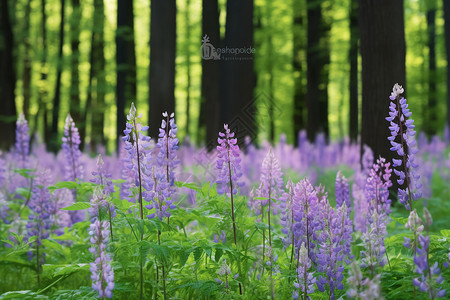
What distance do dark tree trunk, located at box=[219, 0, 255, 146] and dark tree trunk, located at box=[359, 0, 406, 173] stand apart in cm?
143

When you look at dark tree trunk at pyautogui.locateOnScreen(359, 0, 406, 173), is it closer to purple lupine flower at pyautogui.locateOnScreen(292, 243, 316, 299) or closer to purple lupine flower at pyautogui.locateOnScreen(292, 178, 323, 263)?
purple lupine flower at pyautogui.locateOnScreen(292, 178, 323, 263)

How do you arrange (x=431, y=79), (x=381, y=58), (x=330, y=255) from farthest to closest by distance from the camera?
(x=431, y=79) < (x=381, y=58) < (x=330, y=255)

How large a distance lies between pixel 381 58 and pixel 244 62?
165 cm

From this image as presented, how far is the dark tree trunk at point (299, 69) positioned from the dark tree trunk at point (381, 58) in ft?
35.5

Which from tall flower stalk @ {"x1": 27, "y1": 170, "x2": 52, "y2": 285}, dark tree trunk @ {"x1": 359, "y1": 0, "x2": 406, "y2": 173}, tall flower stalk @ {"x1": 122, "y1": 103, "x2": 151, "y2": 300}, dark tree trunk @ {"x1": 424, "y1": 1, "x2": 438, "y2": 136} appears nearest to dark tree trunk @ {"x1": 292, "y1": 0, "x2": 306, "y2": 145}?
dark tree trunk @ {"x1": 424, "y1": 1, "x2": 438, "y2": 136}

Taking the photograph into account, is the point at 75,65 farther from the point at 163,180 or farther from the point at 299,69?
the point at 163,180

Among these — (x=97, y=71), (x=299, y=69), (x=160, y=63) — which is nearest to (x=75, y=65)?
(x=97, y=71)

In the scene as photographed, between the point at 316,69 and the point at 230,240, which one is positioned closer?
the point at 230,240

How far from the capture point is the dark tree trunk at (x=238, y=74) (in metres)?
5.95

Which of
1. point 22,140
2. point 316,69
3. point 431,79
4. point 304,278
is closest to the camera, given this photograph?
point 304,278

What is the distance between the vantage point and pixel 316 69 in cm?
1419

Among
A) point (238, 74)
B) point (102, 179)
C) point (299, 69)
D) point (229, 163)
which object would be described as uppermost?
point (299, 69)

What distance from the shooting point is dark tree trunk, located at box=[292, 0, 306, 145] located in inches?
681

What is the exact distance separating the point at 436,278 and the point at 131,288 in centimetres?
169
